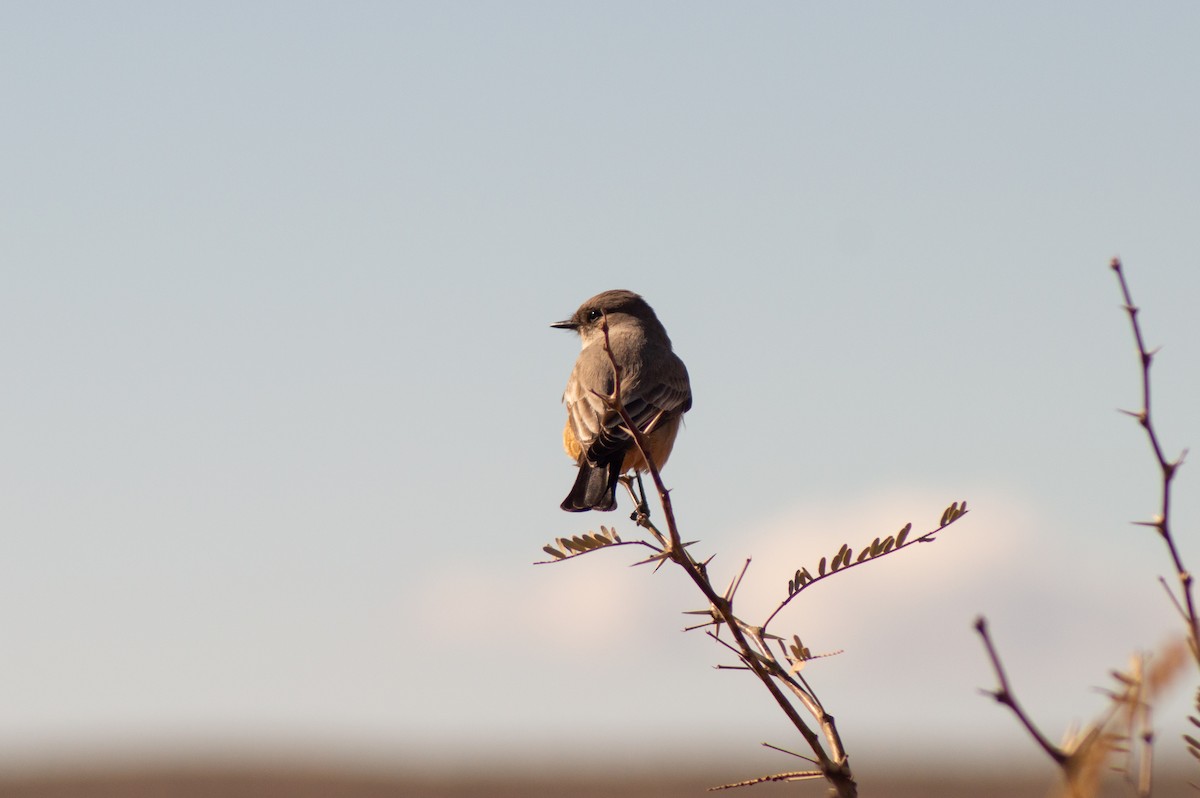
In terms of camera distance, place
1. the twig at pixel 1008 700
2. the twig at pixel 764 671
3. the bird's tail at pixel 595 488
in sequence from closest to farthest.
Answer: the twig at pixel 1008 700 < the twig at pixel 764 671 < the bird's tail at pixel 595 488

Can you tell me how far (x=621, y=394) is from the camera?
8469 mm

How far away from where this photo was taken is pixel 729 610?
10.1ft

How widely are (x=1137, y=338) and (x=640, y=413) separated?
6.56 m

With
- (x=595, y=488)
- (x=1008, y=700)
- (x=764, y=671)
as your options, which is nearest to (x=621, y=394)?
(x=595, y=488)

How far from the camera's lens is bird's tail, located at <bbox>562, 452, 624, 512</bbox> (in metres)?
7.83

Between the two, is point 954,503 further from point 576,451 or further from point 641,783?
point 641,783

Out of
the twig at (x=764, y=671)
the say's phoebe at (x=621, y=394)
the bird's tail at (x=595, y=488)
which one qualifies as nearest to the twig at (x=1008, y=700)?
the twig at (x=764, y=671)

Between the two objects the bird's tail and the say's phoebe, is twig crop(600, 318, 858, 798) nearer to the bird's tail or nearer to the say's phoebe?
the say's phoebe

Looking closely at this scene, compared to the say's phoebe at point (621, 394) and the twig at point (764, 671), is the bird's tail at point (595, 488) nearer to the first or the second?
the say's phoebe at point (621, 394)

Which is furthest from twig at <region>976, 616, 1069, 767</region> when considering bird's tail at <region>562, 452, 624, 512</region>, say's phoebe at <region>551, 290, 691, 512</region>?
bird's tail at <region>562, 452, 624, 512</region>

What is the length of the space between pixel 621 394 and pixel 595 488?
2.39ft

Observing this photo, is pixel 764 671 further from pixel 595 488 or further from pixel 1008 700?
pixel 595 488

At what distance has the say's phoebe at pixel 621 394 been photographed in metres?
7.93

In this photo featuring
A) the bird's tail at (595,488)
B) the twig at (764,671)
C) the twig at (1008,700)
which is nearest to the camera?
the twig at (1008,700)
